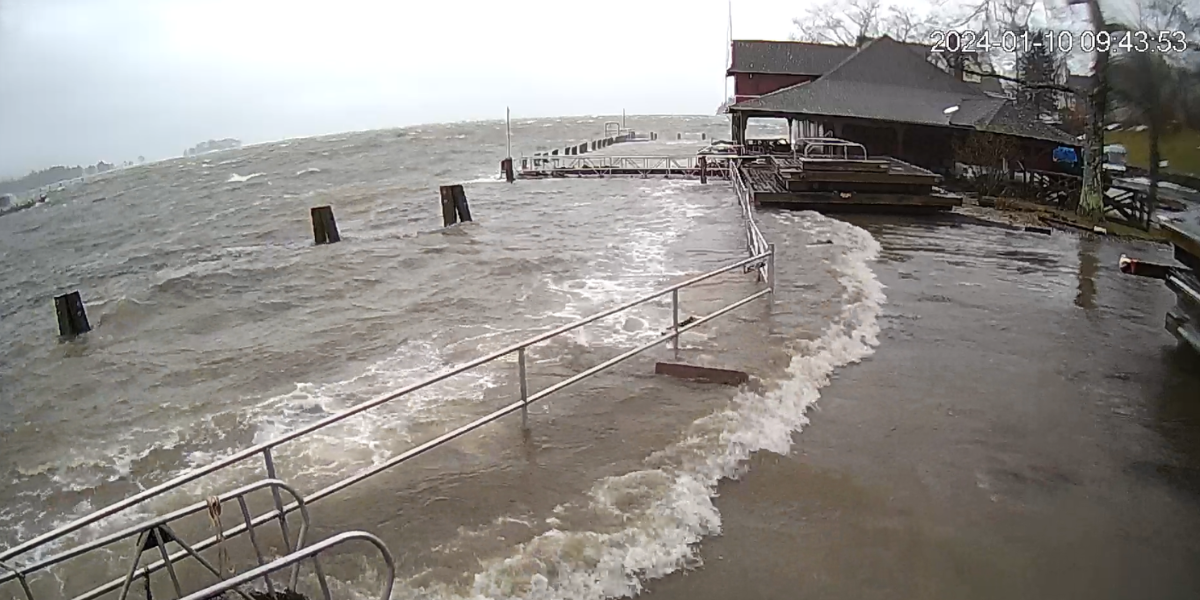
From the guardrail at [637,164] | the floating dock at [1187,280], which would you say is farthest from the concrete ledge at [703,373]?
the guardrail at [637,164]

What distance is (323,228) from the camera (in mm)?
23938

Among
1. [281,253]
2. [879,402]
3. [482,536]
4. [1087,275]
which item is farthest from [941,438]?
[281,253]

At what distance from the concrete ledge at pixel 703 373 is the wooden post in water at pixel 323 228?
18.4 meters

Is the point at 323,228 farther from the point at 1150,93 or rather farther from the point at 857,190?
the point at 1150,93

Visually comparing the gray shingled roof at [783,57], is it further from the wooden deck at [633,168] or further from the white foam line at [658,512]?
the white foam line at [658,512]

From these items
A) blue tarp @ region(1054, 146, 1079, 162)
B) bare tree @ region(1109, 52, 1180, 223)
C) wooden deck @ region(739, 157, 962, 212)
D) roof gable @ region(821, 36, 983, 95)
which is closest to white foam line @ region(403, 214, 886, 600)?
bare tree @ region(1109, 52, 1180, 223)

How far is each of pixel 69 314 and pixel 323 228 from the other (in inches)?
378

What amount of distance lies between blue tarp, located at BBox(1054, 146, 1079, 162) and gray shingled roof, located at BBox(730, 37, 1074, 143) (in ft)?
2.46

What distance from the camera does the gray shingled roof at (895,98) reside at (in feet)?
84.4

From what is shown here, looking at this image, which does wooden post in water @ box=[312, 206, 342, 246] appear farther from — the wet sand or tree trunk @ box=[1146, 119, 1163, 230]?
tree trunk @ box=[1146, 119, 1163, 230]

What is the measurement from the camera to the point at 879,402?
275 inches

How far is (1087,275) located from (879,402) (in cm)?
842

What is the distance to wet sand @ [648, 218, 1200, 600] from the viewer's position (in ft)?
14.5

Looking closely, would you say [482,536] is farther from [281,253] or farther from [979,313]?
[281,253]
